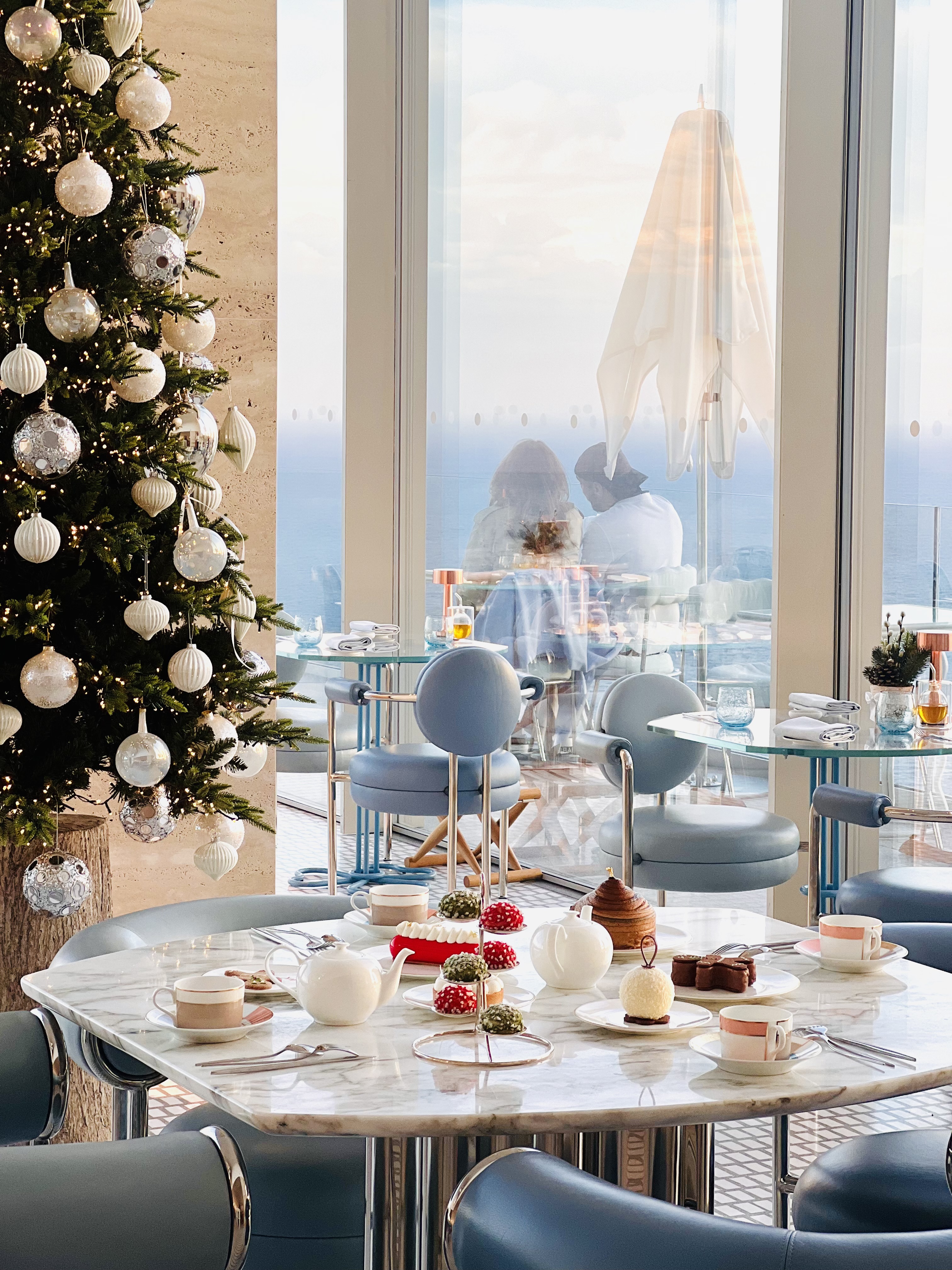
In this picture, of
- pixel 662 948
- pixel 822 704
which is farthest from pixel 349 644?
pixel 662 948

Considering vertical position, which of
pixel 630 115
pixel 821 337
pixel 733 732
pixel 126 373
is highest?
pixel 630 115

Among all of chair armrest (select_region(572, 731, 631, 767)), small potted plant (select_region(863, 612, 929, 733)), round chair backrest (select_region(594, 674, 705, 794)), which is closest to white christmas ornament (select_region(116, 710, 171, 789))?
chair armrest (select_region(572, 731, 631, 767))

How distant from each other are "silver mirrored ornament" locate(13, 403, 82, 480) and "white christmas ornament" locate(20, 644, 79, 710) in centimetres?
33

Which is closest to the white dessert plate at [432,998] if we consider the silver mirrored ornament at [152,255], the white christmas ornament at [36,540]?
the white christmas ornament at [36,540]

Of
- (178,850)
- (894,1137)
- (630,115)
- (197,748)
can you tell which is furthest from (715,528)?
(894,1137)

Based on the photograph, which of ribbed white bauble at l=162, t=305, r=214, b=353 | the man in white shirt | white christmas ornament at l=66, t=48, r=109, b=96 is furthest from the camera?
the man in white shirt

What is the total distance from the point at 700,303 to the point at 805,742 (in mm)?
2168

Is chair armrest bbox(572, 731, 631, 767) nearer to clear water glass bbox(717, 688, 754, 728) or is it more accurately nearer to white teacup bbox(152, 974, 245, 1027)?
clear water glass bbox(717, 688, 754, 728)

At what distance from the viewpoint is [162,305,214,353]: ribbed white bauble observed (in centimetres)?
307

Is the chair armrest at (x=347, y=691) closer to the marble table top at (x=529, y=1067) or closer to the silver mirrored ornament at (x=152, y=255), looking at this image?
the silver mirrored ornament at (x=152, y=255)

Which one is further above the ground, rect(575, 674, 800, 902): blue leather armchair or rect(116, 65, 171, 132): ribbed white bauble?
rect(116, 65, 171, 132): ribbed white bauble

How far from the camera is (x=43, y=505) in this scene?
284 centimetres

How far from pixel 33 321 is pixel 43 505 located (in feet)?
1.13

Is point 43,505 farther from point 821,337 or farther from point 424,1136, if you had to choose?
point 821,337
